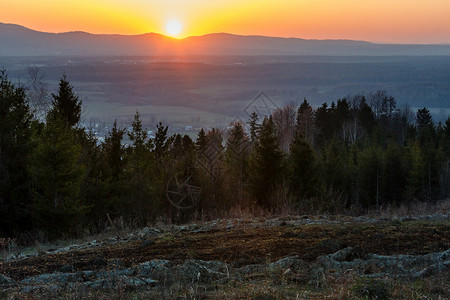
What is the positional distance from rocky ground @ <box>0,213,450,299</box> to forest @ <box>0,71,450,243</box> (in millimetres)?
4860

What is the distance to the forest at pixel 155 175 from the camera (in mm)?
20391

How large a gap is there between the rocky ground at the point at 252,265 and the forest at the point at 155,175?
4.86 metres

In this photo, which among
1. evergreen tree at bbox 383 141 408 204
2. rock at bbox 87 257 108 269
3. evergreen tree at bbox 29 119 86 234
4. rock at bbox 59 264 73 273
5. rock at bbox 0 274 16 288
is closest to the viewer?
rock at bbox 0 274 16 288

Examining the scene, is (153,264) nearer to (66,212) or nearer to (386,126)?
(66,212)

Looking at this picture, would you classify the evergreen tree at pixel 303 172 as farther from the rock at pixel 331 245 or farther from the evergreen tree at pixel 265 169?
the rock at pixel 331 245

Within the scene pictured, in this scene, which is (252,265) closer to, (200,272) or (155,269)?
(200,272)

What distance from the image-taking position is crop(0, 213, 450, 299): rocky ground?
6.07m

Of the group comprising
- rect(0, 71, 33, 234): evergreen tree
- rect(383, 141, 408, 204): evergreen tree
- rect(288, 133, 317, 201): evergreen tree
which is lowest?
rect(383, 141, 408, 204): evergreen tree

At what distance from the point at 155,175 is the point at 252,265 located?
86.5 ft

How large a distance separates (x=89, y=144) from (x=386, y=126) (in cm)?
6847

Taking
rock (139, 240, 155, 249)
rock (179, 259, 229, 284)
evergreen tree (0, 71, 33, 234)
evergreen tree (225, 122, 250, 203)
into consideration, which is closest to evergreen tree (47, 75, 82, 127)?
evergreen tree (0, 71, 33, 234)

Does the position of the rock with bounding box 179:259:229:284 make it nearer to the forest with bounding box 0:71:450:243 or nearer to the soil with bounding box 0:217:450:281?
the soil with bounding box 0:217:450:281

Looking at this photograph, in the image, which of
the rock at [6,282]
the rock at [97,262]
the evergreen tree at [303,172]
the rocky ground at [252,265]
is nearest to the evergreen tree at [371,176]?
the evergreen tree at [303,172]

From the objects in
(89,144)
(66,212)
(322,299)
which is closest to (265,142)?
(89,144)
